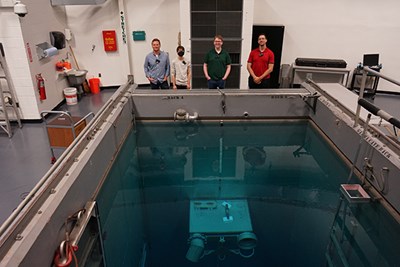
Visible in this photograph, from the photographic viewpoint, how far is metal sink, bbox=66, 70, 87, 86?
6.60m

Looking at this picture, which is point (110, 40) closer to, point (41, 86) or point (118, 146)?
point (41, 86)

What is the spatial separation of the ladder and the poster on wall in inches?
93.2

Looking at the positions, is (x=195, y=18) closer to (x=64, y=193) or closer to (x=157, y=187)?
(x=157, y=187)

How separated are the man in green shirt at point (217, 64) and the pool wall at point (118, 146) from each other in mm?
405

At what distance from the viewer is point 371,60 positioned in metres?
6.77

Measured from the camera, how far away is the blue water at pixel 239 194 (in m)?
2.72

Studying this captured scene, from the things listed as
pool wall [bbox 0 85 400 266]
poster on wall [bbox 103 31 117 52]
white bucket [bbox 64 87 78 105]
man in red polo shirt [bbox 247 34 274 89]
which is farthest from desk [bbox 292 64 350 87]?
white bucket [bbox 64 87 78 105]

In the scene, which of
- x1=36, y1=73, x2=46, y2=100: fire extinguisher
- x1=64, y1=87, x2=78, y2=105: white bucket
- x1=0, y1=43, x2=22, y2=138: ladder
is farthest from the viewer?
x1=64, y1=87, x2=78, y2=105: white bucket

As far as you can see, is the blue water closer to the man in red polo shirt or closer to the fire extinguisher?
the man in red polo shirt

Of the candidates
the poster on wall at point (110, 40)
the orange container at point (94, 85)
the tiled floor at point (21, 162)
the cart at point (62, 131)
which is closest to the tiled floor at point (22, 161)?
the tiled floor at point (21, 162)

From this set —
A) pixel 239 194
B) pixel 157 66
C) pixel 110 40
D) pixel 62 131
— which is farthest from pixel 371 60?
pixel 62 131

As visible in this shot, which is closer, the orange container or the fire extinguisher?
the fire extinguisher

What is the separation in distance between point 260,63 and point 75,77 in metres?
3.89

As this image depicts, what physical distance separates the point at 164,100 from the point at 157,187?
5.76ft
